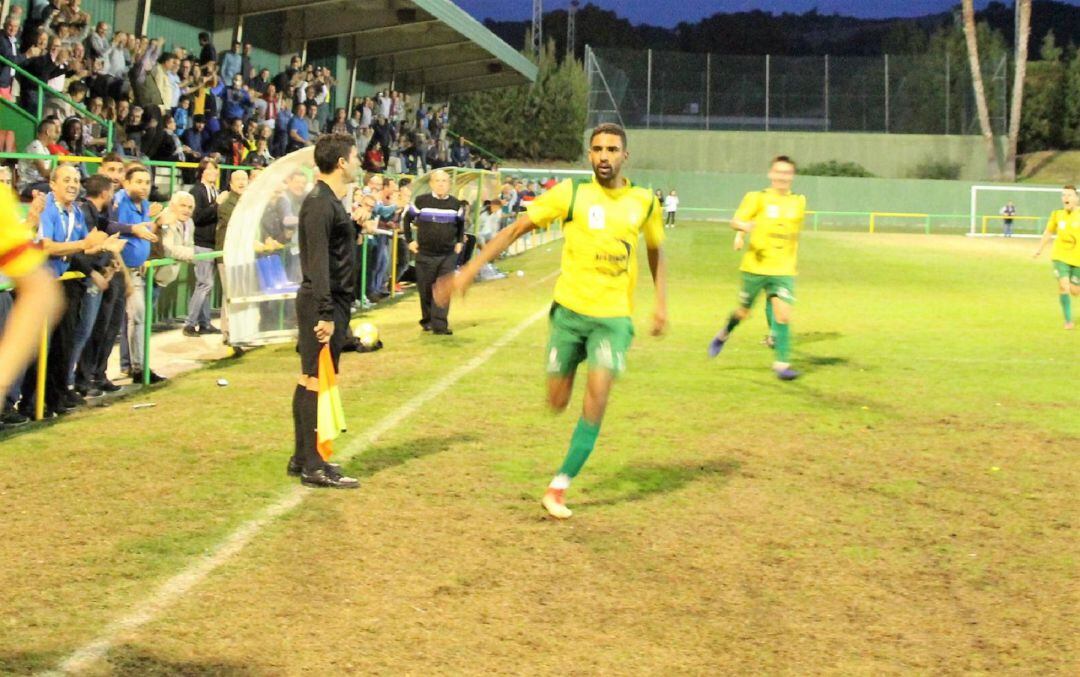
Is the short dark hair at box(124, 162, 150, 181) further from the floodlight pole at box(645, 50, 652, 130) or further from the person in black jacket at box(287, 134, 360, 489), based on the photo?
the floodlight pole at box(645, 50, 652, 130)

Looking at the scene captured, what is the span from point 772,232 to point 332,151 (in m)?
6.45

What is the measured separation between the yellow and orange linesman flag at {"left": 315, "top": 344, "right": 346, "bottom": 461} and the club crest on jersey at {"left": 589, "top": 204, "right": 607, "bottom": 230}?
1762 mm

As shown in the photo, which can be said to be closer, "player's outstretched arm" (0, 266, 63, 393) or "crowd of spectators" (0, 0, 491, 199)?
"player's outstretched arm" (0, 266, 63, 393)

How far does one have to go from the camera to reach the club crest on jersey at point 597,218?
7.68 metres

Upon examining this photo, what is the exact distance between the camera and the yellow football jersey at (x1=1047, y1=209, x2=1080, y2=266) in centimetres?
1830

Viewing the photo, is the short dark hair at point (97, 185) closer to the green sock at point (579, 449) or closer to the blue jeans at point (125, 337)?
the blue jeans at point (125, 337)

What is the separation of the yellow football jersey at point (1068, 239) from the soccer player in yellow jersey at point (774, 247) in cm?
634

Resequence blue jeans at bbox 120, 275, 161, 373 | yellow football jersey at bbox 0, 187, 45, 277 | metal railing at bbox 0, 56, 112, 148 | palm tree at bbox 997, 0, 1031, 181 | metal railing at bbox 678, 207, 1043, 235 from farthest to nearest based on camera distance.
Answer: palm tree at bbox 997, 0, 1031, 181, metal railing at bbox 678, 207, 1043, 235, metal railing at bbox 0, 56, 112, 148, blue jeans at bbox 120, 275, 161, 373, yellow football jersey at bbox 0, 187, 45, 277

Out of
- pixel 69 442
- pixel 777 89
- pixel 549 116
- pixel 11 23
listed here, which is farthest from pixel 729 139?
pixel 69 442

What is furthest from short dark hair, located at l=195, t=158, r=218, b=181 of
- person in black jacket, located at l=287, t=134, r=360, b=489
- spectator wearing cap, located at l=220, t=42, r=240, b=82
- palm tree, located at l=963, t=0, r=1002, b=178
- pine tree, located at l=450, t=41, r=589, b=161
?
palm tree, located at l=963, t=0, r=1002, b=178

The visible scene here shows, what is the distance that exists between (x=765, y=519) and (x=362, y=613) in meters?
2.75

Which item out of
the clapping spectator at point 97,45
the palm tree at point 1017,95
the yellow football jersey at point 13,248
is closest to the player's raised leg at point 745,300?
the yellow football jersey at point 13,248

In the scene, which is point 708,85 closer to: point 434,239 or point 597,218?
point 434,239

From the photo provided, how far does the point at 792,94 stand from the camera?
243ft
